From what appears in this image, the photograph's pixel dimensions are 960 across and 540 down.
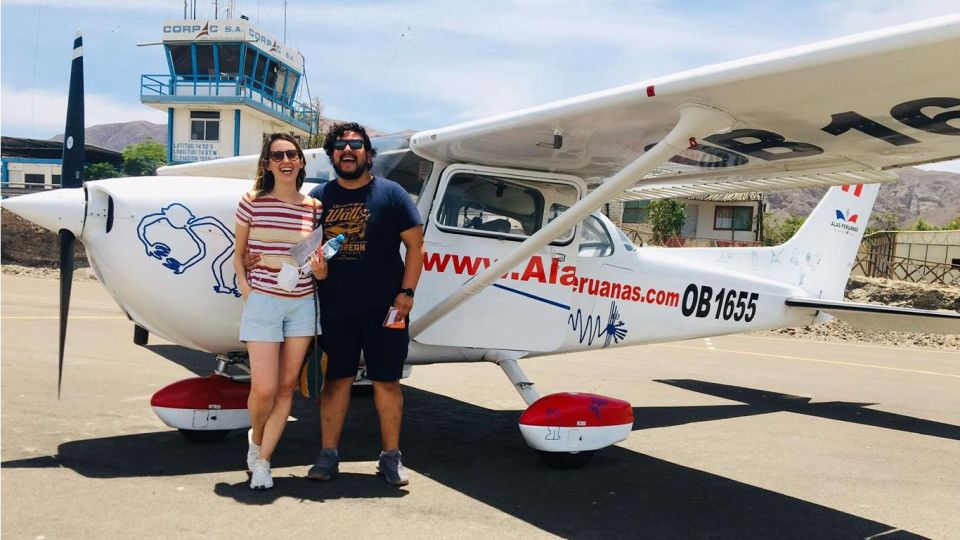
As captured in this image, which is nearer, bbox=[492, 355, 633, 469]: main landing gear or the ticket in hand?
the ticket in hand

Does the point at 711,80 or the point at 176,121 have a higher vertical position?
the point at 176,121

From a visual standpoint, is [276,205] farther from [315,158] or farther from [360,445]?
[360,445]

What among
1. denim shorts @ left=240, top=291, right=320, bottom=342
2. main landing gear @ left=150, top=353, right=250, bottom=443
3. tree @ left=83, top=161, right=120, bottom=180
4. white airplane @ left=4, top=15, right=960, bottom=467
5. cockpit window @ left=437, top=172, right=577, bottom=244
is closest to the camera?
white airplane @ left=4, top=15, right=960, bottom=467

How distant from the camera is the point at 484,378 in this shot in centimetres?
807

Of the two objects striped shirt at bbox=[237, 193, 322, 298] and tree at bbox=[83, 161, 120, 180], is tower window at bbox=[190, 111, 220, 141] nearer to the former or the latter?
tree at bbox=[83, 161, 120, 180]

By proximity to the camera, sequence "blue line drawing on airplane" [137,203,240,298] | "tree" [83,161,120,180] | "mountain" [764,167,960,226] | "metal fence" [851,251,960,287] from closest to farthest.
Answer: "blue line drawing on airplane" [137,203,240,298]
"metal fence" [851,251,960,287]
"tree" [83,161,120,180]
"mountain" [764,167,960,226]

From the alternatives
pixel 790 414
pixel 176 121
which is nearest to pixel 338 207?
pixel 790 414

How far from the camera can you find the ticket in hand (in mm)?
3969

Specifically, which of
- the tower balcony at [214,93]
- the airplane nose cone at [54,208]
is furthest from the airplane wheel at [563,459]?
the tower balcony at [214,93]

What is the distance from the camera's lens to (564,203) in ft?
18.1

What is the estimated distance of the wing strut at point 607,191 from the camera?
13.0ft

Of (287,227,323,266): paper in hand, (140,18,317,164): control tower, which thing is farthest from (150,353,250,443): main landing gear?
(140,18,317,164): control tower

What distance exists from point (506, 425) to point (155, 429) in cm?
260

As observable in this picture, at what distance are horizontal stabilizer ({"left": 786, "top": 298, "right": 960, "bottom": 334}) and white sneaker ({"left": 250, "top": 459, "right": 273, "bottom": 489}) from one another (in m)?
5.41
